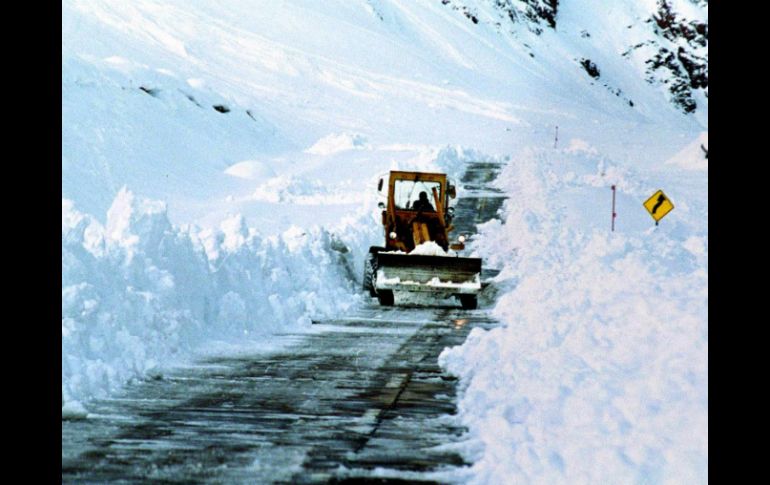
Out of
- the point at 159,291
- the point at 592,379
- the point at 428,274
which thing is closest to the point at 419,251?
the point at 428,274

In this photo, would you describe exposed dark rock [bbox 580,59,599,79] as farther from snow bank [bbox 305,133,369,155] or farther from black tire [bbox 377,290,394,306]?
black tire [bbox 377,290,394,306]

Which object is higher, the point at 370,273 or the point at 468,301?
the point at 370,273

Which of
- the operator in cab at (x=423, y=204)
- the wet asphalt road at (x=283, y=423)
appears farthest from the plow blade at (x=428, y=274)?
the wet asphalt road at (x=283, y=423)

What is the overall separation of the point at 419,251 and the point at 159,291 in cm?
706

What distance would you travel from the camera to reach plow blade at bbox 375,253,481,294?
60.8 feet

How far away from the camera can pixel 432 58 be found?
Answer: 131125mm

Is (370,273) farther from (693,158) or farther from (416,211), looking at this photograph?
(693,158)

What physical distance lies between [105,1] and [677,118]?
117777 millimetres

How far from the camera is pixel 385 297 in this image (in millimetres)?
19172

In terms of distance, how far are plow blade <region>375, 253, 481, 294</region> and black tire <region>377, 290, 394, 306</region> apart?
0.40 metres

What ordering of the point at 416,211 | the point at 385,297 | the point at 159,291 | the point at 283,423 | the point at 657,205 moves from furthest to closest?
the point at 657,205, the point at 416,211, the point at 385,297, the point at 159,291, the point at 283,423
